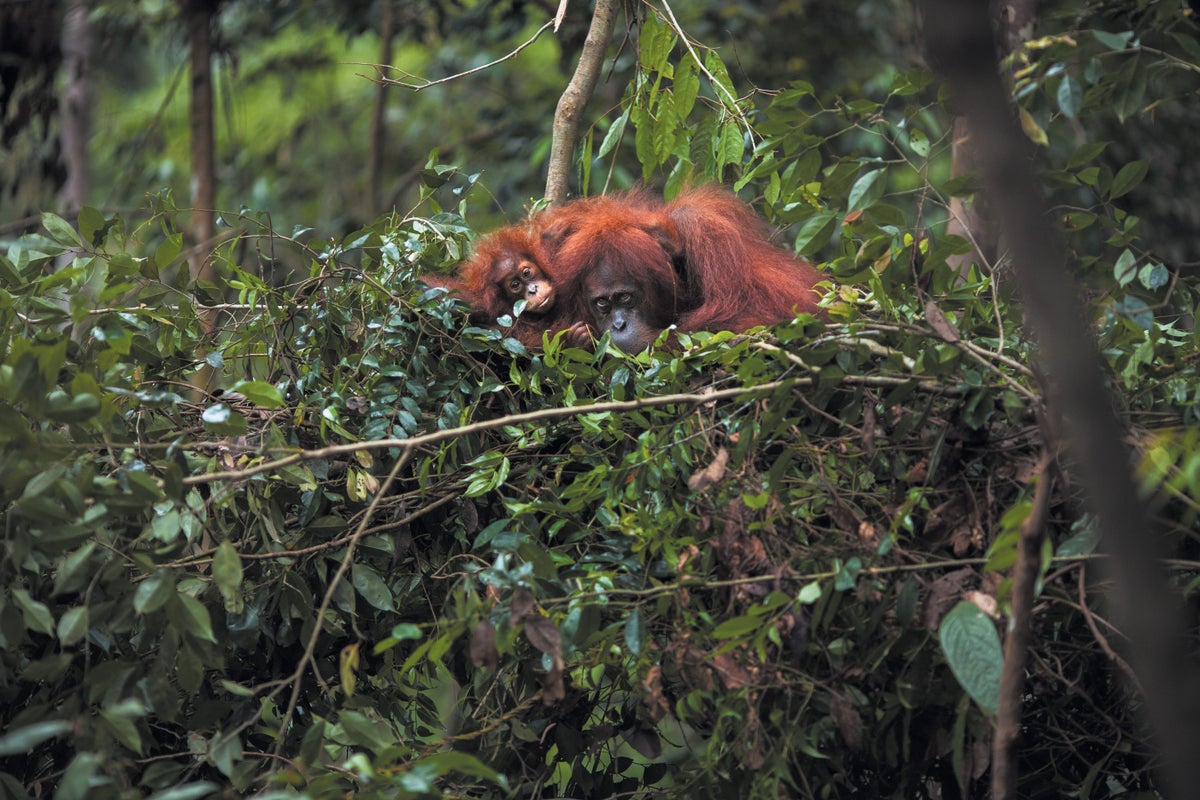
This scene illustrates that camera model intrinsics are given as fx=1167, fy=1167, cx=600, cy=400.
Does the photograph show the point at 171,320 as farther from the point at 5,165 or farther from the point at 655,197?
the point at 5,165

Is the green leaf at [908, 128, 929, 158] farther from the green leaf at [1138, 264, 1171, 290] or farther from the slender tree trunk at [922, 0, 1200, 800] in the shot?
the slender tree trunk at [922, 0, 1200, 800]

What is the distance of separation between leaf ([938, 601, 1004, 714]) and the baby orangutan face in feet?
6.06

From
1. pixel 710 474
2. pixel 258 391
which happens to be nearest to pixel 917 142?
pixel 710 474

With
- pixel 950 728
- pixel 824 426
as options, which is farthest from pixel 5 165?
pixel 950 728

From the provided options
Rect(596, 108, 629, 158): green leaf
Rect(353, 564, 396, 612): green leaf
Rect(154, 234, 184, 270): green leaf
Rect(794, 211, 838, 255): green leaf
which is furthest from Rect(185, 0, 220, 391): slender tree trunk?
Rect(794, 211, 838, 255): green leaf

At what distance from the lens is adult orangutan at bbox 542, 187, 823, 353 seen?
123 inches

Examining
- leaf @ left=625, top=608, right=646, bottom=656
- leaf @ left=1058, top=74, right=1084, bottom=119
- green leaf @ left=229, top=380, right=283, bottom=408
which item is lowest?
leaf @ left=625, top=608, right=646, bottom=656

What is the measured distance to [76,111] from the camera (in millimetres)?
5934

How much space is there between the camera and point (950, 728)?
1999mm

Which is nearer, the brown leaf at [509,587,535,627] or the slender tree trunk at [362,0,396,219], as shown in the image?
the brown leaf at [509,587,535,627]

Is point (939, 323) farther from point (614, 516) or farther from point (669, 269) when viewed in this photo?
point (669, 269)

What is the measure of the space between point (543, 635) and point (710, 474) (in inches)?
15.8

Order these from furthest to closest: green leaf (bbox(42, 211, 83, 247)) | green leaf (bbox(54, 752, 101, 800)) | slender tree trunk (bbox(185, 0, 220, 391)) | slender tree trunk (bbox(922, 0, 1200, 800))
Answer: slender tree trunk (bbox(185, 0, 220, 391))
green leaf (bbox(42, 211, 83, 247))
green leaf (bbox(54, 752, 101, 800))
slender tree trunk (bbox(922, 0, 1200, 800))

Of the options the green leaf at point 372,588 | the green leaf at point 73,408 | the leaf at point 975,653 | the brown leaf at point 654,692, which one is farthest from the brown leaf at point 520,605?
the green leaf at point 73,408
